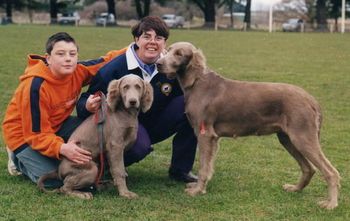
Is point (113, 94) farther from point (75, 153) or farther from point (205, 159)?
point (205, 159)

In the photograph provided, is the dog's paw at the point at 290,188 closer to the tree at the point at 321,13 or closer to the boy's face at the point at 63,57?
the boy's face at the point at 63,57

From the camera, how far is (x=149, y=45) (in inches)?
235

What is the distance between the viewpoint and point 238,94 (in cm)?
575

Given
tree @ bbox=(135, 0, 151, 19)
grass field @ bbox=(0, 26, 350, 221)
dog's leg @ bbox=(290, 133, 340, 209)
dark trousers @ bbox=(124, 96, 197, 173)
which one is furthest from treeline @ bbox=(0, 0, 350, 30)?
dog's leg @ bbox=(290, 133, 340, 209)

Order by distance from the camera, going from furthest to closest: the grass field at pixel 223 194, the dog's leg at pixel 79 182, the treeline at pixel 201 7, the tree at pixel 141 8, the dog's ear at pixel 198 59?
the tree at pixel 141 8, the treeline at pixel 201 7, the dog's ear at pixel 198 59, the dog's leg at pixel 79 182, the grass field at pixel 223 194

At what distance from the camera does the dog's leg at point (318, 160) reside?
5.48m

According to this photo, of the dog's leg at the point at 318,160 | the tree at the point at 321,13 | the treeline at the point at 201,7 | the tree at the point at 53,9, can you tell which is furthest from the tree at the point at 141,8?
the dog's leg at the point at 318,160

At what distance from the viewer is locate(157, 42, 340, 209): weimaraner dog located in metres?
5.48

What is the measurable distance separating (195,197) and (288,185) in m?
1.01

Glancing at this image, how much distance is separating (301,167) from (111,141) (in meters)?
1.89

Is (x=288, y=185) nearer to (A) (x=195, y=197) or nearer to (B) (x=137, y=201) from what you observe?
(A) (x=195, y=197)

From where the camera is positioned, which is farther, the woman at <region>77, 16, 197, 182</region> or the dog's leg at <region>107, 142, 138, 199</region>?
the woman at <region>77, 16, 197, 182</region>

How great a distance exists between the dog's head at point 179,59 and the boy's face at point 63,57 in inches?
32.2

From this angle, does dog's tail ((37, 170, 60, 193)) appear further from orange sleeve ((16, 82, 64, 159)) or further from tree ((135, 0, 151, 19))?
tree ((135, 0, 151, 19))
